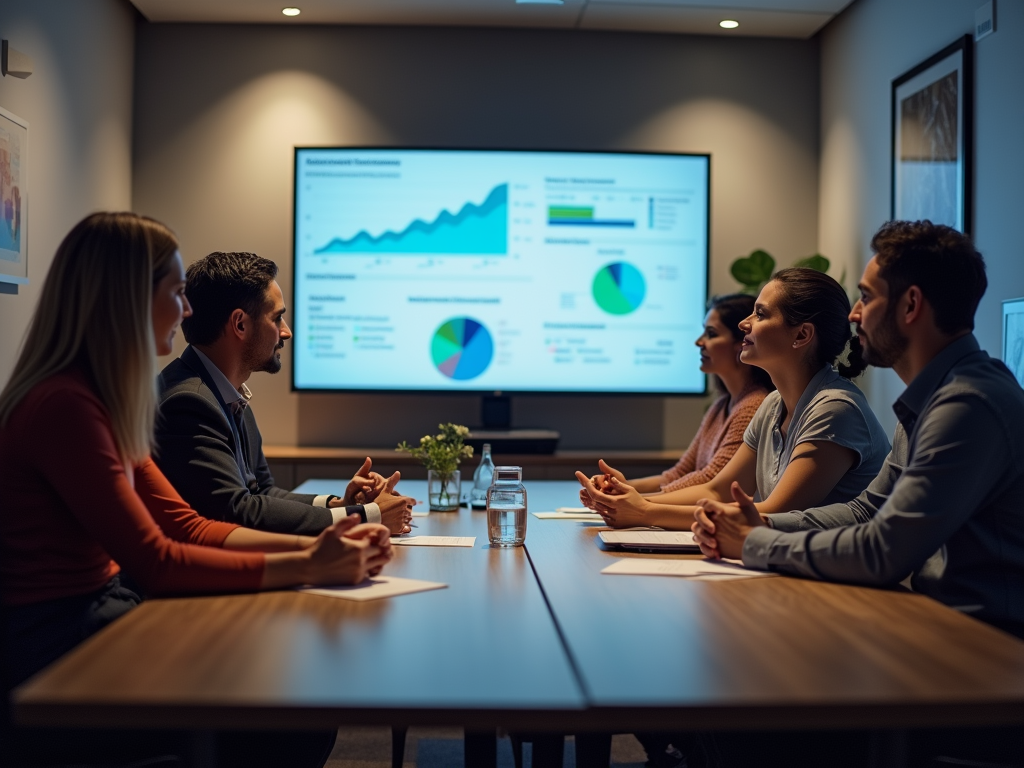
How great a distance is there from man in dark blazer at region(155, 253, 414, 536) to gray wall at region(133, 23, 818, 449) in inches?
99.1

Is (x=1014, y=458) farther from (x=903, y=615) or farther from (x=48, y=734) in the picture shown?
(x=48, y=734)

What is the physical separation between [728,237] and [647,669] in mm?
4152

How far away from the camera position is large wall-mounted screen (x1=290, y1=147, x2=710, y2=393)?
4.75 metres

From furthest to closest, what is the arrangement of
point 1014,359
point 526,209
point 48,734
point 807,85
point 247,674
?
point 807,85
point 526,209
point 1014,359
point 48,734
point 247,674

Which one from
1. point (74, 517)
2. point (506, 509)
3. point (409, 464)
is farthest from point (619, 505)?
point (409, 464)

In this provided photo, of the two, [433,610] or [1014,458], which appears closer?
[433,610]

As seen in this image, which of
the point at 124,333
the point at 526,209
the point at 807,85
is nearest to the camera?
the point at 124,333

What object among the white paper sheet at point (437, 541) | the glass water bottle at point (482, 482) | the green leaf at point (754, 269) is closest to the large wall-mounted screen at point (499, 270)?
the green leaf at point (754, 269)

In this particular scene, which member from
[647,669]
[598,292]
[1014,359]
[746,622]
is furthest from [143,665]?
[598,292]

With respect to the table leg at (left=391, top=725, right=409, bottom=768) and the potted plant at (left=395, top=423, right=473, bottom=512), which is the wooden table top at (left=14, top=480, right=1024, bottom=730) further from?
the table leg at (left=391, top=725, right=409, bottom=768)

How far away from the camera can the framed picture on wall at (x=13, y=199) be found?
11.5 feet

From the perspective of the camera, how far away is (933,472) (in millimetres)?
1580

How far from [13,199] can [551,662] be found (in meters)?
3.19

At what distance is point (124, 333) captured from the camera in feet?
5.19
